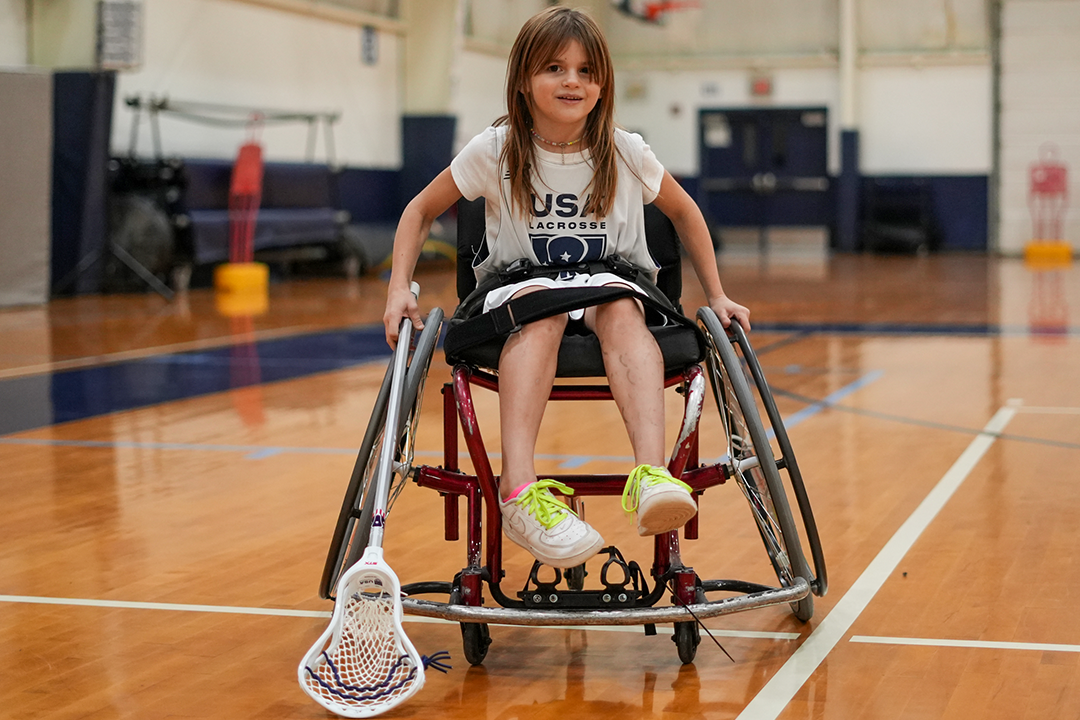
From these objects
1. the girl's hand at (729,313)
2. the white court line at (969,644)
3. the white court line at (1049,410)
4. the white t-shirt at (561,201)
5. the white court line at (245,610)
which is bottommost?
the white court line at (245,610)

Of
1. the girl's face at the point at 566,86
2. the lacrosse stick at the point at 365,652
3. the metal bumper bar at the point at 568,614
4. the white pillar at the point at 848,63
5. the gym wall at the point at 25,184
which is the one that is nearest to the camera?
the lacrosse stick at the point at 365,652

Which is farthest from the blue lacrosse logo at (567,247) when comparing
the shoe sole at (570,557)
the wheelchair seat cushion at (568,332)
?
the shoe sole at (570,557)

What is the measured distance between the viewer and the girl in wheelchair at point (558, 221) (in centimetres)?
246

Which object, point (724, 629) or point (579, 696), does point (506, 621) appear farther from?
point (724, 629)

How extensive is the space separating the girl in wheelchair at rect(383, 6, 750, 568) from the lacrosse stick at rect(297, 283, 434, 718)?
0.82 ft

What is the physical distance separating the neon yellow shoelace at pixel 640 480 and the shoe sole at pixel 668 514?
0.04 meters

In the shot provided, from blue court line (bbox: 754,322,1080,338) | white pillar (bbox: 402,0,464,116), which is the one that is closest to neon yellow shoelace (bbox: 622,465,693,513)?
blue court line (bbox: 754,322,1080,338)

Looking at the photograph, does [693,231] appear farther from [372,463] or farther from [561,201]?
[372,463]

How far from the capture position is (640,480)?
7.66 ft

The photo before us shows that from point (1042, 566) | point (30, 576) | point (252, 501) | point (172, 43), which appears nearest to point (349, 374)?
A: point (252, 501)

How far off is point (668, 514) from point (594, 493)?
0.30 metres

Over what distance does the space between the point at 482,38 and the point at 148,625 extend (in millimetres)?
15798

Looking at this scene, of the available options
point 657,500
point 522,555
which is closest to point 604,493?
point 657,500

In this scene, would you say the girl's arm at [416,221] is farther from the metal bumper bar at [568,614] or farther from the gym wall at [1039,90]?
the gym wall at [1039,90]
